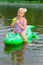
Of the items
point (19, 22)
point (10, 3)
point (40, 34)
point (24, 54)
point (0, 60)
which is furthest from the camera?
point (10, 3)

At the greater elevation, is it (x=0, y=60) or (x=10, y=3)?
(x=0, y=60)

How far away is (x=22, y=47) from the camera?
1118 centimetres

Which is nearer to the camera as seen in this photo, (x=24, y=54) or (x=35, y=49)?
(x=24, y=54)

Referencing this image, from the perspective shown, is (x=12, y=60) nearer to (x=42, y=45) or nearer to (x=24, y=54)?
(x=24, y=54)

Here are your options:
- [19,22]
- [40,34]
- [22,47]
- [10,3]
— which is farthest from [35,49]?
[10,3]

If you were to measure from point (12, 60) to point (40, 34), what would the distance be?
15.9 feet

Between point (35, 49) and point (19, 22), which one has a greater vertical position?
point (19, 22)

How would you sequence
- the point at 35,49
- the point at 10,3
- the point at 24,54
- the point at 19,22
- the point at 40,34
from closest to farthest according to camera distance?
the point at 24,54 → the point at 35,49 → the point at 19,22 → the point at 40,34 → the point at 10,3

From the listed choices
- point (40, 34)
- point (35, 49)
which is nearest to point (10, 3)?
point (40, 34)

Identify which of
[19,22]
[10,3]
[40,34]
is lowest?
[10,3]

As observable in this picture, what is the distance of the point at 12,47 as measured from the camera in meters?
11.2

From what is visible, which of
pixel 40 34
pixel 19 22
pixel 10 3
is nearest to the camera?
pixel 19 22

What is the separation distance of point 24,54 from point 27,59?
2.27 ft

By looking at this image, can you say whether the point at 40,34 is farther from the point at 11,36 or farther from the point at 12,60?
the point at 12,60
